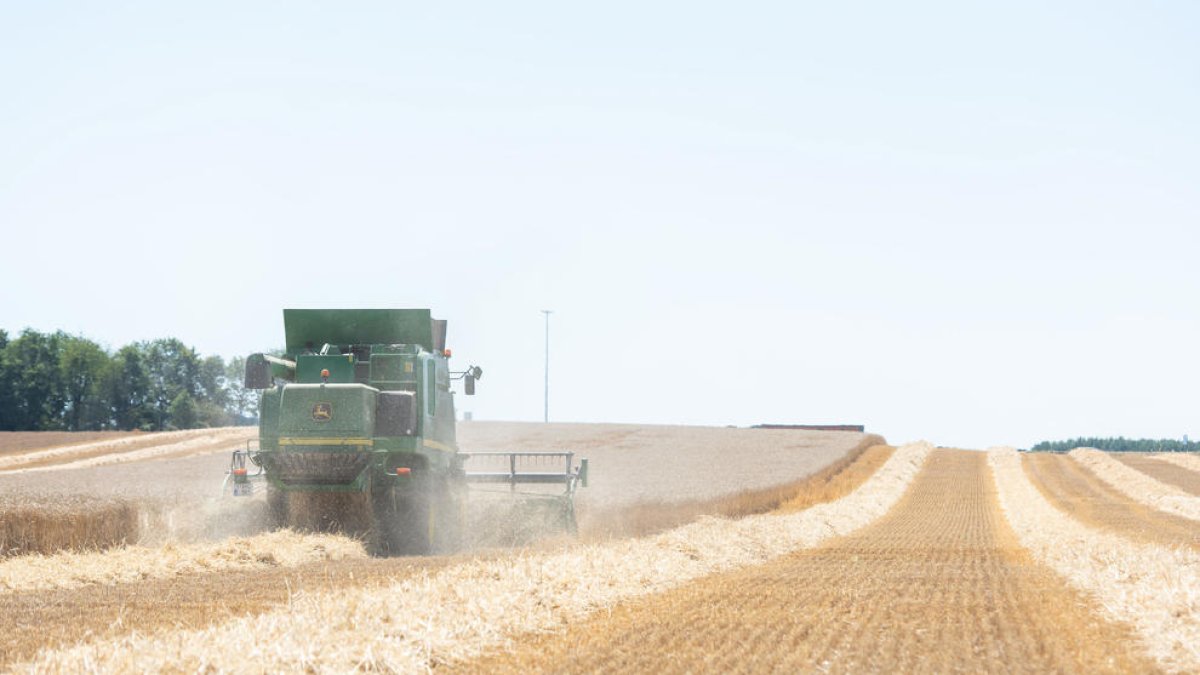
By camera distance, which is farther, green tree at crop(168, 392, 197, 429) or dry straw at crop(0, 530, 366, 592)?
green tree at crop(168, 392, 197, 429)

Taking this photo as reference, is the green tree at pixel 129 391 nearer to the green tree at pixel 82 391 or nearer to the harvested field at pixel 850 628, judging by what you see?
the green tree at pixel 82 391

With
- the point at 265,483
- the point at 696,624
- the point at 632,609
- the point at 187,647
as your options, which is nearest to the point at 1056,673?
the point at 696,624

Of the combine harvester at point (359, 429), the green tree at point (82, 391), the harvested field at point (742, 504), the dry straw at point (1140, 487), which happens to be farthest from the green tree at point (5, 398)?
the combine harvester at point (359, 429)

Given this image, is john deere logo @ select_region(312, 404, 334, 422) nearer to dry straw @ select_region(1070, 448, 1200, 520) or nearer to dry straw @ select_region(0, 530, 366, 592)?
dry straw @ select_region(0, 530, 366, 592)

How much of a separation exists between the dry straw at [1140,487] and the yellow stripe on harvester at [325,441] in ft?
89.9

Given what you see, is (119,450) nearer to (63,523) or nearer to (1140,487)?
(63,523)

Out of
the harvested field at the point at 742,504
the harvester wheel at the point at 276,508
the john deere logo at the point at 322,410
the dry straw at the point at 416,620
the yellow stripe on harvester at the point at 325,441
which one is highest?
the john deere logo at the point at 322,410

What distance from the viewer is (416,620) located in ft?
30.8

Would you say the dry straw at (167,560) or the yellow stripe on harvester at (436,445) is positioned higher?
the yellow stripe on harvester at (436,445)

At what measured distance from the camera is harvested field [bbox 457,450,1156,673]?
29.6 ft

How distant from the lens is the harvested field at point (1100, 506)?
29031mm

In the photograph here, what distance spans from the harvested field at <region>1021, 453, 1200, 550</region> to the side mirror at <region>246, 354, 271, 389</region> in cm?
1566

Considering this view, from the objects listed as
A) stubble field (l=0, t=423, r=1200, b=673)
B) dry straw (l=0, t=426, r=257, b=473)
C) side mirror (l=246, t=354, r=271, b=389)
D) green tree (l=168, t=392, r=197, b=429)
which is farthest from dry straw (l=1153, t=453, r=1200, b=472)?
green tree (l=168, t=392, r=197, b=429)

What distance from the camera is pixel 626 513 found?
24.7 meters
